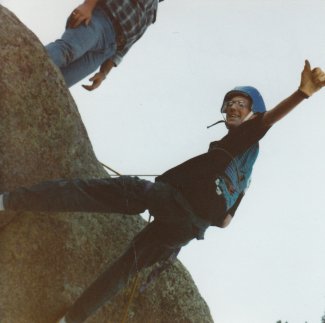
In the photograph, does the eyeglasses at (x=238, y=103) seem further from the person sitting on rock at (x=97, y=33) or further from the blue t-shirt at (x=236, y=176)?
the person sitting on rock at (x=97, y=33)

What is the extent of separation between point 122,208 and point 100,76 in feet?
8.39

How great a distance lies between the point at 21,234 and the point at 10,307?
0.79 metres

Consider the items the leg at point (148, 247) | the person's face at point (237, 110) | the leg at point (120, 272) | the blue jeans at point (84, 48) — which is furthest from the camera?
the blue jeans at point (84, 48)

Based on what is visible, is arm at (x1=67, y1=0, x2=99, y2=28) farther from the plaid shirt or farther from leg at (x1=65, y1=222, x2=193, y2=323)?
leg at (x1=65, y1=222, x2=193, y2=323)

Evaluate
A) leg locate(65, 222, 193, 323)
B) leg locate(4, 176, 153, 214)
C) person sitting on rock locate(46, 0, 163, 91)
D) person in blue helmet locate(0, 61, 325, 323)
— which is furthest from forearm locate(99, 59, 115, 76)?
leg locate(65, 222, 193, 323)

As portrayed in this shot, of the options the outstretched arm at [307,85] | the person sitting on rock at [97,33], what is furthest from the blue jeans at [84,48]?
the outstretched arm at [307,85]

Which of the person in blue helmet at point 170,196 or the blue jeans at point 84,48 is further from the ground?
the blue jeans at point 84,48

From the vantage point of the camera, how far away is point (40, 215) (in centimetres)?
531

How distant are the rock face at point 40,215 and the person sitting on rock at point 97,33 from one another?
0.31 m

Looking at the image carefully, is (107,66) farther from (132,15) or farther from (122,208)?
(122,208)

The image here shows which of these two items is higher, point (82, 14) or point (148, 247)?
point (82, 14)

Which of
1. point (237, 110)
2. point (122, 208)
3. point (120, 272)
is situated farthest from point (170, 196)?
point (237, 110)

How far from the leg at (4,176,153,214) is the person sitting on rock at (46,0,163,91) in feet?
5.83

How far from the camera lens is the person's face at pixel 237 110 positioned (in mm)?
5410
